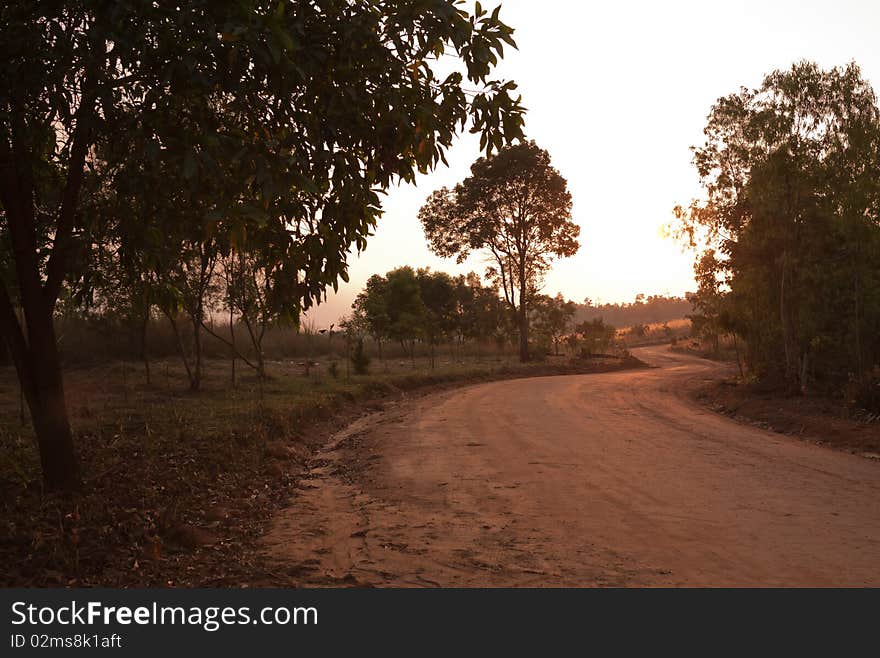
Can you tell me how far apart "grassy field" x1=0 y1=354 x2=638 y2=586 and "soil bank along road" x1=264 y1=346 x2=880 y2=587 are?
2.20 ft

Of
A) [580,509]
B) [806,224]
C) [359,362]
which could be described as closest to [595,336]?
[359,362]

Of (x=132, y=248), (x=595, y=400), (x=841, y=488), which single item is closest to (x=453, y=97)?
(x=132, y=248)

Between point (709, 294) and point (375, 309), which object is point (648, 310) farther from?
point (709, 294)

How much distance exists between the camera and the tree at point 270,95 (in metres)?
5.50

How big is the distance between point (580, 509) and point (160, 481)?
17.9 feet

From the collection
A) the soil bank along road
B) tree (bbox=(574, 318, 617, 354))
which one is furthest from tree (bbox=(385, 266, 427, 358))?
the soil bank along road

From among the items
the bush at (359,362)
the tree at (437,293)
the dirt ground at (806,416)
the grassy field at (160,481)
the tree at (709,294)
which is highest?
the tree at (437,293)

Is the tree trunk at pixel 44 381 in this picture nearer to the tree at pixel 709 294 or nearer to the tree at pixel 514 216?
the tree at pixel 709 294

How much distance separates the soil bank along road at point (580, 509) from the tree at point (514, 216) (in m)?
29.2

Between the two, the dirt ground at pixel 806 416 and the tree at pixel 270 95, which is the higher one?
the tree at pixel 270 95

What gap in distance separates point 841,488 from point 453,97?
24.6 feet

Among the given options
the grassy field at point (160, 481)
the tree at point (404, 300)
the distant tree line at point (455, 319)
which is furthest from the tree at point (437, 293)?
the grassy field at point (160, 481)

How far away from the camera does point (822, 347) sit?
21.3 meters

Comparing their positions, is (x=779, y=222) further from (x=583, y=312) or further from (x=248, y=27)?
(x=583, y=312)
